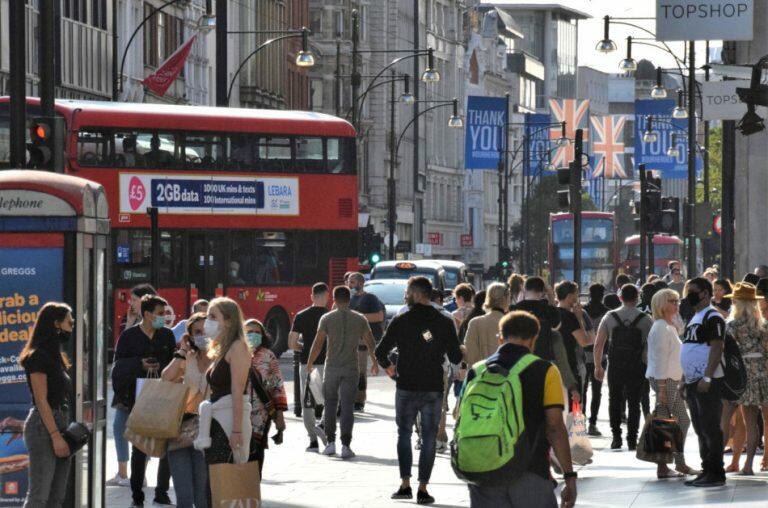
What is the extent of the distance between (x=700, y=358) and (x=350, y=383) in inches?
175

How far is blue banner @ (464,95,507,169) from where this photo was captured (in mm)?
75812

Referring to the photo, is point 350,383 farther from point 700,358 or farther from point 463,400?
point 463,400

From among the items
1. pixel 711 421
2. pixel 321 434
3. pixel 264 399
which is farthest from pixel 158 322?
pixel 321 434

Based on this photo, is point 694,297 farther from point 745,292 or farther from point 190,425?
point 190,425

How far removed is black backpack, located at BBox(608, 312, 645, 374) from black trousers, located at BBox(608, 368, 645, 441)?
51mm

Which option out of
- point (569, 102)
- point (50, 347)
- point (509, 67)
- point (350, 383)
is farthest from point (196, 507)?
point (509, 67)

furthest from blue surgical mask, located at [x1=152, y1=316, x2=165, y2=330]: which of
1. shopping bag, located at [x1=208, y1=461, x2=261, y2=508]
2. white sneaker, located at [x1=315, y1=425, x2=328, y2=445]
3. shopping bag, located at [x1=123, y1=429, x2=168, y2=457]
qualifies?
white sneaker, located at [x1=315, y1=425, x2=328, y2=445]

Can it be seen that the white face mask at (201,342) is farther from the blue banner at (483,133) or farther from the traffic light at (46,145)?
the blue banner at (483,133)

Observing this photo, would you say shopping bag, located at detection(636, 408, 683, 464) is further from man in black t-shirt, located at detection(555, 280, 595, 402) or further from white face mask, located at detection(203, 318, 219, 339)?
white face mask, located at detection(203, 318, 219, 339)

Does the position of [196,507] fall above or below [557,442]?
below

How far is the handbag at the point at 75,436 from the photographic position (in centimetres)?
1174

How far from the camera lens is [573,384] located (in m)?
17.0

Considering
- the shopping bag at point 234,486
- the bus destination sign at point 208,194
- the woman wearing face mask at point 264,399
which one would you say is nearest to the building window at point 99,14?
the bus destination sign at point 208,194

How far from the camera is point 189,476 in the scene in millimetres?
13602
